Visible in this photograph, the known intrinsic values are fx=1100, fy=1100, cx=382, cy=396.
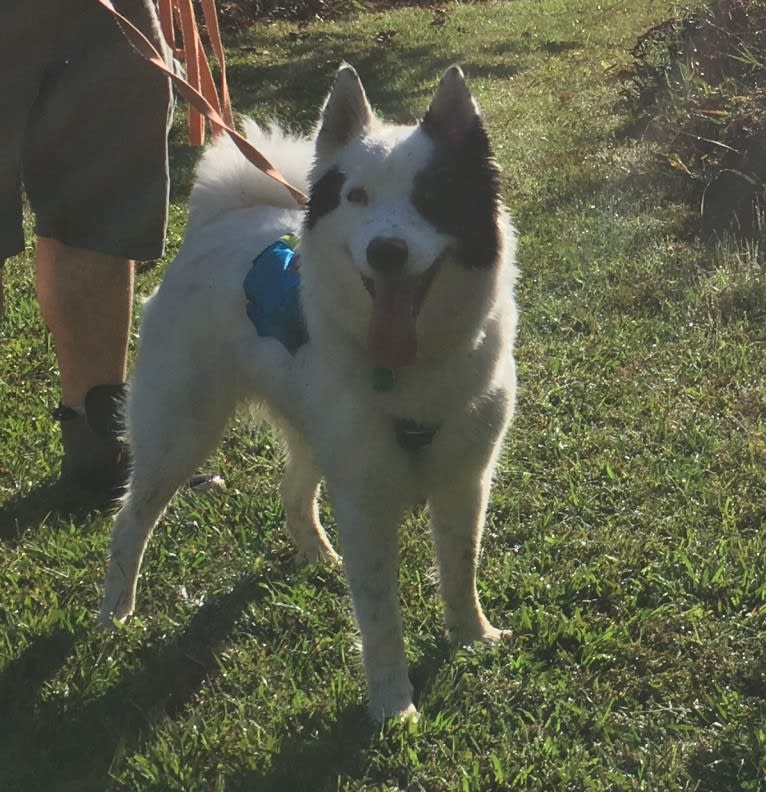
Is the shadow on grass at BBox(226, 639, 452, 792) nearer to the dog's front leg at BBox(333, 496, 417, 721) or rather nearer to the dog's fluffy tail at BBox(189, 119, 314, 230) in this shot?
the dog's front leg at BBox(333, 496, 417, 721)

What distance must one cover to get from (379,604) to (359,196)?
1.04m

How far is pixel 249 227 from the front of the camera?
3.29 m

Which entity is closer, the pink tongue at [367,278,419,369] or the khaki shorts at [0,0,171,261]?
the pink tongue at [367,278,419,369]

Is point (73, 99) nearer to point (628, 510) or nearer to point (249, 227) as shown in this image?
point (249, 227)

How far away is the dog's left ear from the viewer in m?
Result: 2.62

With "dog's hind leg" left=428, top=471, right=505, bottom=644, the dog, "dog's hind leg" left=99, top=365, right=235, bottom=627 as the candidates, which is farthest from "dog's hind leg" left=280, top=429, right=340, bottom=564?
"dog's hind leg" left=428, top=471, right=505, bottom=644

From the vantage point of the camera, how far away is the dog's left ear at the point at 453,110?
262 cm

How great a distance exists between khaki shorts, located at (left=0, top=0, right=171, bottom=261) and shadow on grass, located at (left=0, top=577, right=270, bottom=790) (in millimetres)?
1323

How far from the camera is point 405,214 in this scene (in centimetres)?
252

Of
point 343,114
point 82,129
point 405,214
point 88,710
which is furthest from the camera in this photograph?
point 82,129

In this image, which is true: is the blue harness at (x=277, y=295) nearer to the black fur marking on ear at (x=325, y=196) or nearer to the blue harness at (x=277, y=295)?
the blue harness at (x=277, y=295)

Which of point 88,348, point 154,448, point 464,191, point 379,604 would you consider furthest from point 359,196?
point 88,348

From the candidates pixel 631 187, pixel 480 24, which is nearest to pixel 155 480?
pixel 631 187

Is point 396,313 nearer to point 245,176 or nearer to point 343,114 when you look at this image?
point 343,114
